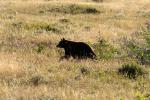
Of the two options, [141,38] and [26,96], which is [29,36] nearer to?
[141,38]

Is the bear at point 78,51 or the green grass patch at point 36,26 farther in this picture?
the green grass patch at point 36,26

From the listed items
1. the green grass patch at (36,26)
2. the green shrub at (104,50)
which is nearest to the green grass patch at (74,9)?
the green grass patch at (36,26)

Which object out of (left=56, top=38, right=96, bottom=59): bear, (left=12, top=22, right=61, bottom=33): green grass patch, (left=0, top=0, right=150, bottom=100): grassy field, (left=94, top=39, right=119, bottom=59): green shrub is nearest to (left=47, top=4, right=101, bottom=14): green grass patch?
(left=0, top=0, right=150, bottom=100): grassy field

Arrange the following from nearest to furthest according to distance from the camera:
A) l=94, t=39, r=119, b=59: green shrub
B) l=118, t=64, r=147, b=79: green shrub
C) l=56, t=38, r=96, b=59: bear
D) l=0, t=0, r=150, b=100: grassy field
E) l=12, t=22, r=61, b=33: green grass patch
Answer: l=0, t=0, r=150, b=100: grassy field, l=118, t=64, r=147, b=79: green shrub, l=56, t=38, r=96, b=59: bear, l=94, t=39, r=119, b=59: green shrub, l=12, t=22, r=61, b=33: green grass patch

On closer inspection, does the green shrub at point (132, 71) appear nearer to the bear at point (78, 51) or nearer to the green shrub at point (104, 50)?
the bear at point (78, 51)

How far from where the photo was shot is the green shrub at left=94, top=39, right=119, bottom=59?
14.7m

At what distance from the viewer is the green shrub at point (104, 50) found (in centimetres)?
1473

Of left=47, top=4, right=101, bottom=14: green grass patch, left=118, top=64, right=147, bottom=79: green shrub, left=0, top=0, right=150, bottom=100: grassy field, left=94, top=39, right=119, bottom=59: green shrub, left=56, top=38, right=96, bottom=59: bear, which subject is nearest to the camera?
left=0, top=0, right=150, bottom=100: grassy field

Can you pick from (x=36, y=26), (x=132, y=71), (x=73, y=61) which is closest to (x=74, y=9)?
(x=36, y=26)

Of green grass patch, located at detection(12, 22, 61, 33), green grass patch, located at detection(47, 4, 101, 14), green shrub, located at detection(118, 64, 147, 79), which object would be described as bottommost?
green grass patch, located at detection(47, 4, 101, 14)

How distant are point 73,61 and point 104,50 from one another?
242cm

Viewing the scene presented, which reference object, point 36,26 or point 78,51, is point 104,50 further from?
point 36,26

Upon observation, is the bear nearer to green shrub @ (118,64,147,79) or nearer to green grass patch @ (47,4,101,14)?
green shrub @ (118,64,147,79)

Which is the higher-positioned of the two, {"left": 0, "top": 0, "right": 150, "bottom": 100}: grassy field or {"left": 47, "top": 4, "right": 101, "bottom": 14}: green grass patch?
{"left": 0, "top": 0, "right": 150, "bottom": 100}: grassy field
